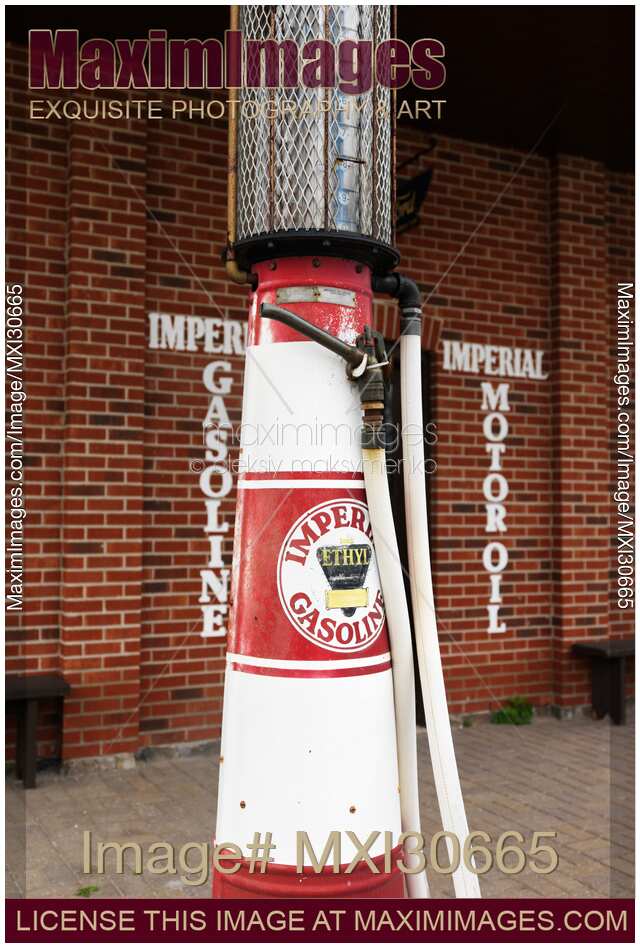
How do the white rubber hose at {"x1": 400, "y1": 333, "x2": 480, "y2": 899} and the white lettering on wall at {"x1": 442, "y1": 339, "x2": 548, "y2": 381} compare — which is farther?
the white lettering on wall at {"x1": 442, "y1": 339, "x2": 548, "y2": 381}

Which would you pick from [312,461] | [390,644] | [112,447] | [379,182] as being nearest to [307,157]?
[379,182]

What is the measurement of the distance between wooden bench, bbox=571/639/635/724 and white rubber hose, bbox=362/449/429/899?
420cm

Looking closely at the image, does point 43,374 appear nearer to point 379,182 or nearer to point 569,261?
point 379,182

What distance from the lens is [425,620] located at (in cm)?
230

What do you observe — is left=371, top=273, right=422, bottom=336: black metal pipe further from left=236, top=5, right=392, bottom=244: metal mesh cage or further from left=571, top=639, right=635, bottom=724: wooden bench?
left=571, top=639, right=635, bottom=724: wooden bench

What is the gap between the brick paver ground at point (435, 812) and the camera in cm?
343

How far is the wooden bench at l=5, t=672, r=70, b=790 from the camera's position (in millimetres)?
4402

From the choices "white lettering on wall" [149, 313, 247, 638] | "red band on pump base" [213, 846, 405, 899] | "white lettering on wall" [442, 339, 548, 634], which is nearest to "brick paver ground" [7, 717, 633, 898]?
"white lettering on wall" [149, 313, 247, 638]

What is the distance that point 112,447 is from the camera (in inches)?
192

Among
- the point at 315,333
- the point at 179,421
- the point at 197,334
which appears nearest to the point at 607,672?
the point at 179,421

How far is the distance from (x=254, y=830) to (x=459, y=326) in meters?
4.70

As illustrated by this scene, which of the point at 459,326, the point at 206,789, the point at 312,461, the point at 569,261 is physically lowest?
the point at 206,789

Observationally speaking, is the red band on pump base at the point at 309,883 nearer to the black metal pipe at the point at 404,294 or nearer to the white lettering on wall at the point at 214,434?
the black metal pipe at the point at 404,294

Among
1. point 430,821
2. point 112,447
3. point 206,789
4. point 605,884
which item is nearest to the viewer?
point 605,884
